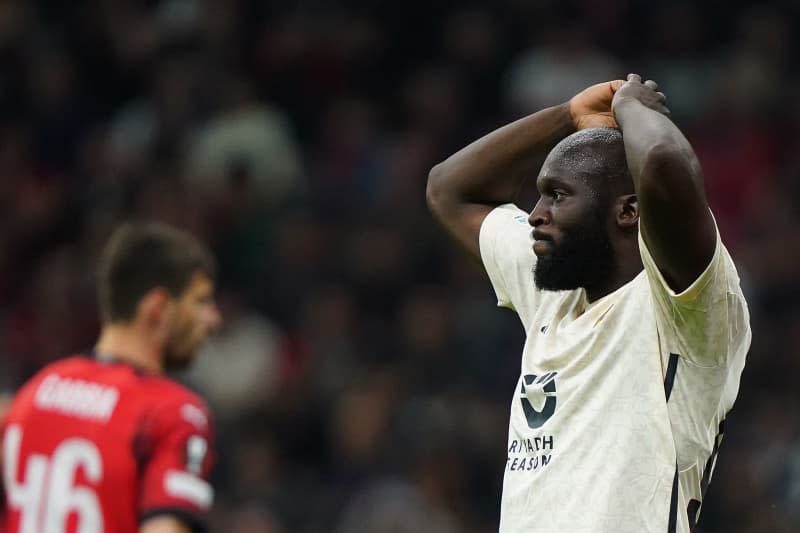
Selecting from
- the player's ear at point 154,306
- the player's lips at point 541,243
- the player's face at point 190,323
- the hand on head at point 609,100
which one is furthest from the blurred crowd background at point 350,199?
the player's lips at point 541,243

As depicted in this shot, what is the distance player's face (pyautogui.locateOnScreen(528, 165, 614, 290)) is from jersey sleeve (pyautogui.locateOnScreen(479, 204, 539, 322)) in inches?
12.0

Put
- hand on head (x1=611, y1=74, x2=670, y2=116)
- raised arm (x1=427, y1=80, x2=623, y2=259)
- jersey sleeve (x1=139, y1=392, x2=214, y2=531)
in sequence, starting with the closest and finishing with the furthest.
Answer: hand on head (x1=611, y1=74, x2=670, y2=116) → raised arm (x1=427, y1=80, x2=623, y2=259) → jersey sleeve (x1=139, y1=392, x2=214, y2=531)

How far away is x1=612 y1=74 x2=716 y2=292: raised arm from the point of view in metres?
3.31

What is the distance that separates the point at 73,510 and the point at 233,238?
6270 millimetres

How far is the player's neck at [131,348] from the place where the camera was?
4.89 metres

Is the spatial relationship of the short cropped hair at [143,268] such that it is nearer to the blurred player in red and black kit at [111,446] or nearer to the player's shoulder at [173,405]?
the blurred player in red and black kit at [111,446]

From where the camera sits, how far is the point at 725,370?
352 centimetres

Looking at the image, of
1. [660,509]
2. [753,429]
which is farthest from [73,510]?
[753,429]

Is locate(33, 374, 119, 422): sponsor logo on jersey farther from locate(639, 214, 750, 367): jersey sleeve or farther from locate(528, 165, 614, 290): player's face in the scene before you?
locate(639, 214, 750, 367): jersey sleeve

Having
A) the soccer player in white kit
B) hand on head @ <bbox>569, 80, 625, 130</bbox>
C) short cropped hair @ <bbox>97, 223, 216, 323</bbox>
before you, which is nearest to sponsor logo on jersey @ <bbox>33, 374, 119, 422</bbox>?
short cropped hair @ <bbox>97, 223, 216, 323</bbox>

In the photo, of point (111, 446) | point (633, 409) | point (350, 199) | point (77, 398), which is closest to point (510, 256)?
point (633, 409)

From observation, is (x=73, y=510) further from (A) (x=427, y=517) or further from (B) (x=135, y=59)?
(B) (x=135, y=59)

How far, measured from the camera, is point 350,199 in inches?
427

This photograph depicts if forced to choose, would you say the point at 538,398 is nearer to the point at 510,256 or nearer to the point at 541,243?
the point at 541,243
